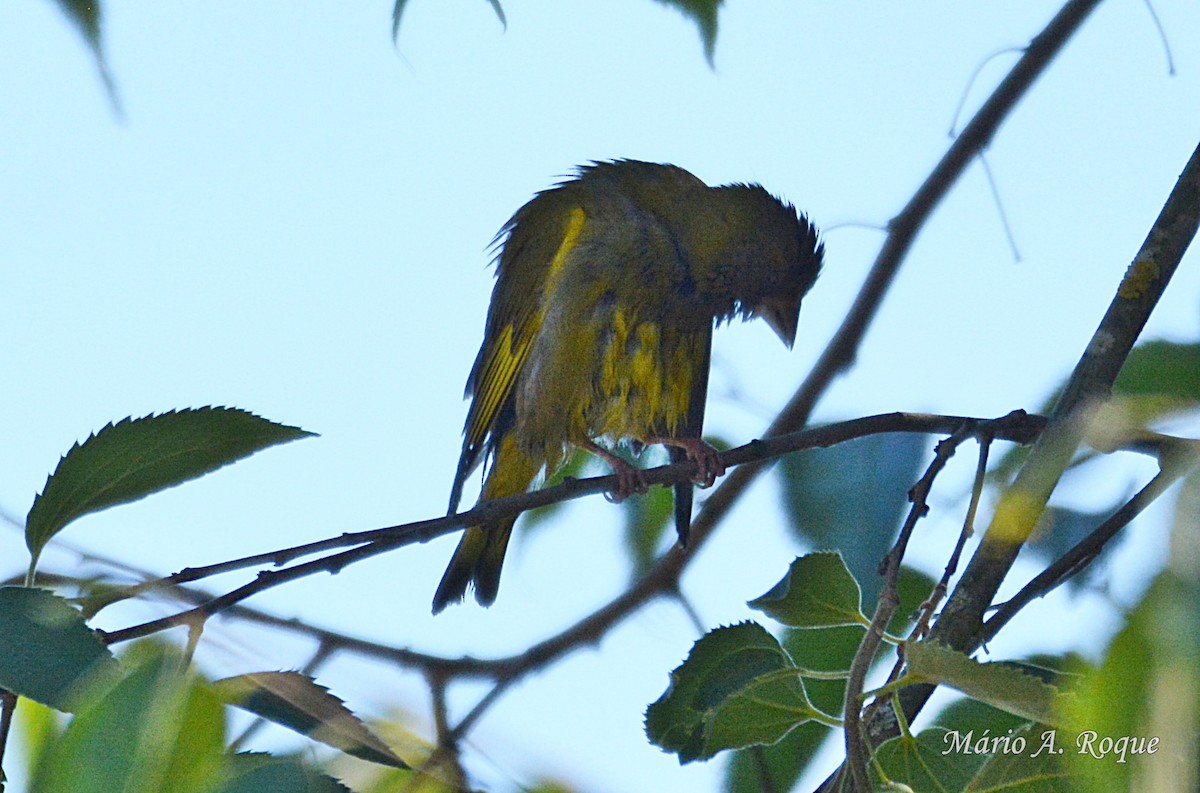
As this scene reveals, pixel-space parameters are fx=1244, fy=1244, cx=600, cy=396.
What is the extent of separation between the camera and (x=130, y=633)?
1560mm

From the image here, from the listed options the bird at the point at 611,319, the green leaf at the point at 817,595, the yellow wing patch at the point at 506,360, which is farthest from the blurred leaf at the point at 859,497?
the yellow wing patch at the point at 506,360

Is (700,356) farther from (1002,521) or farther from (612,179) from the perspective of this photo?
(1002,521)

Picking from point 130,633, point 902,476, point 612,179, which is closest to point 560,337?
point 612,179

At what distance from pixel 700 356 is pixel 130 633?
9.36ft

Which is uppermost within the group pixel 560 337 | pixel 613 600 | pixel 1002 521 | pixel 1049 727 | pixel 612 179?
pixel 612 179

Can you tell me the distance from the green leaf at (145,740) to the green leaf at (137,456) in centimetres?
66

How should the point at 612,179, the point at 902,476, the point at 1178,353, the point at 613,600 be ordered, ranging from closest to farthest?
1. the point at 1178,353
2. the point at 902,476
3. the point at 613,600
4. the point at 612,179

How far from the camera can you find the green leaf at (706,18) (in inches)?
104

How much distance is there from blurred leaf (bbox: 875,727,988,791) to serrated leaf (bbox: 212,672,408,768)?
0.62m

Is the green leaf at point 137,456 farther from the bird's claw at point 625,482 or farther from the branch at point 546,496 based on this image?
the bird's claw at point 625,482

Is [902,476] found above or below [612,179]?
below

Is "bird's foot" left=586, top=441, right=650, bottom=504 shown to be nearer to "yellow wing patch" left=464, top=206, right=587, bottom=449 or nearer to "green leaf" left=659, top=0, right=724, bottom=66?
"yellow wing patch" left=464, top=206, right=587, bottom=449

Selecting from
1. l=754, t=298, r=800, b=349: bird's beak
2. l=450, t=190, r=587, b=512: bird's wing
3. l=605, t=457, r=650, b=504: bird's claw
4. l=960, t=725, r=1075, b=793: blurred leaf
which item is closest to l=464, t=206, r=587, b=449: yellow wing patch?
l=450, t=190, r=587, b=512: bird's wing

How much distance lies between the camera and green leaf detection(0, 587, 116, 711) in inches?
51.3
